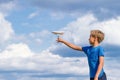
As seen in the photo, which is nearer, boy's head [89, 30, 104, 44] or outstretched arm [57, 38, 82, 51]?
boy's head [89, 30, 104, 44]

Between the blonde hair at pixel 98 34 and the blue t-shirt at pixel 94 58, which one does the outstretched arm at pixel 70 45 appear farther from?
the blonde hair at pixel 98 34

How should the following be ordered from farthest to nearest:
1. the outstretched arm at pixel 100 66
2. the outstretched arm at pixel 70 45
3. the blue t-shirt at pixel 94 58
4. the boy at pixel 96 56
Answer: the outstretched arm at pixel 70 45
the blue t-shirt at pixel 94 58
the boy at pixel 96 56
the outstretched arm at pixel 100 66

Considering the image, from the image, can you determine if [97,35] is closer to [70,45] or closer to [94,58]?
[94,58]

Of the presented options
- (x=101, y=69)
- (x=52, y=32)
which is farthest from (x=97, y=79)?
(x=52, y=32)

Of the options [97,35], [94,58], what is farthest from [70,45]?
[97,35]

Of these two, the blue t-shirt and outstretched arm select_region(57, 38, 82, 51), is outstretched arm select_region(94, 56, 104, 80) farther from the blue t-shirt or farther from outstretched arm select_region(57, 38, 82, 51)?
outstretched arm select_region(57, 38, 82, 51)

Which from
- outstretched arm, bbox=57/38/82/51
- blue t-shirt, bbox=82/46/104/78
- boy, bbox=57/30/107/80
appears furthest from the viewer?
outstretched arm, bbox=57/38/82/51

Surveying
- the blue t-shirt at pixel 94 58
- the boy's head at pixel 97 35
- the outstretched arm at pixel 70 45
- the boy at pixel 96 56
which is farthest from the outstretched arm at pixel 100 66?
the outstretched arm at pixel 70 45

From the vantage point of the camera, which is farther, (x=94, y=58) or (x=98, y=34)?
(x=94, y=58)

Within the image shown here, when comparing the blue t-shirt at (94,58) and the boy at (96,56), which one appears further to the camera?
the blue t-shirt at (94,58)

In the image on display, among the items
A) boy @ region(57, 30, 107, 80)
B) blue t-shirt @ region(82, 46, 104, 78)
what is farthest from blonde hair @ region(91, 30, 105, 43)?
blue t-shirt @ region(82, 46, 104, 78)

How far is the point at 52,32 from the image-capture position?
114 ft

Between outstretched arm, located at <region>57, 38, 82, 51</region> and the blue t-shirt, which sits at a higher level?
outstretched arm, located at <region>57, 38, 82, 51</region>

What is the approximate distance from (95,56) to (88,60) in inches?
15.1
